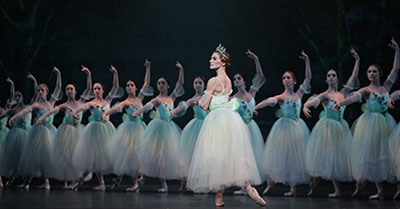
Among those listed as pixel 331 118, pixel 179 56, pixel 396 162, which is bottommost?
pixel 396 162

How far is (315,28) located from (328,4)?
46 cm

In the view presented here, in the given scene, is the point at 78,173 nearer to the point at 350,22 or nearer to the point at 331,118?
the point at 331,118

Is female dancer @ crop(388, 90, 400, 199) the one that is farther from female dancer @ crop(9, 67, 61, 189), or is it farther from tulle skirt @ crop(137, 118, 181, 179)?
female dancer @ crop(9, 67, 61, 189)

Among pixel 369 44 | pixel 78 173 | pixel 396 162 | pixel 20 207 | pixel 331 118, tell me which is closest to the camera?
pixel 20 207

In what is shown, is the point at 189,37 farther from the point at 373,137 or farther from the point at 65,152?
the point at 373,137

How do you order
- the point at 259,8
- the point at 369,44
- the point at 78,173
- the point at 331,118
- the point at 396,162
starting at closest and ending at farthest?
the point at 396,162, the point at 331,118, the point at 78,173, the point at 369,44, the point at 259,8

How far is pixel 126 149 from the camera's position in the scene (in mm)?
7094

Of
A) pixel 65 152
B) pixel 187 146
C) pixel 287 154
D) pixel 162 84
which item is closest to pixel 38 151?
pixel 65 152

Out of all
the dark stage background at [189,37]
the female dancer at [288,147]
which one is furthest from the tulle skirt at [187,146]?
the dark stage background at [189,37]

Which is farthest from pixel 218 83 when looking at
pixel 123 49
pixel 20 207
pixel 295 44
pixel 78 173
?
pixel 123 49

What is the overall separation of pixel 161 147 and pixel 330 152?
86.1 inches

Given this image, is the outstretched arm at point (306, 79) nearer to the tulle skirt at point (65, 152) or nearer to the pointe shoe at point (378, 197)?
the pointe shoe at point (378, 197)

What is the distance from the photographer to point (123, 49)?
9.52 meters

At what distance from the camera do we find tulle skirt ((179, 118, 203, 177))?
6.81m
